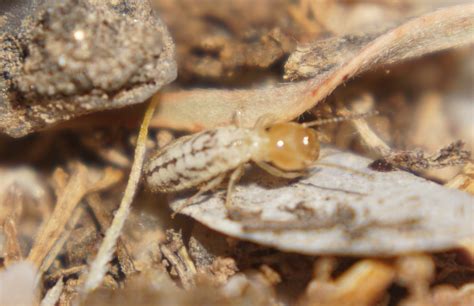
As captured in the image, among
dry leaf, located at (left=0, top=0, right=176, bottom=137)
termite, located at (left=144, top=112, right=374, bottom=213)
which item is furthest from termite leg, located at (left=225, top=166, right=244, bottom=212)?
dry leaf, located at (left=0, top=0, right=176, bottom=137)

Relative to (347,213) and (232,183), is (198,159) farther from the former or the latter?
(347,213)

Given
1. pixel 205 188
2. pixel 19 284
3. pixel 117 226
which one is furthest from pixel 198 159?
pixel 19 284

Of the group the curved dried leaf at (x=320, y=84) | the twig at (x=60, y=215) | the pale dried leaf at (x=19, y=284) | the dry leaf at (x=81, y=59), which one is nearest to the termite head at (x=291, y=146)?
the curved dried leaf at (x=320, y=84)

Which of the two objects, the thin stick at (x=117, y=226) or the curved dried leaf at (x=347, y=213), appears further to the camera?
the thin stick at (x=117, y=226)

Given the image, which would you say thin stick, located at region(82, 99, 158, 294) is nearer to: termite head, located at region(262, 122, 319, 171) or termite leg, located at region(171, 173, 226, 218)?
termite leg, located at region(171, 173, 226, 218)

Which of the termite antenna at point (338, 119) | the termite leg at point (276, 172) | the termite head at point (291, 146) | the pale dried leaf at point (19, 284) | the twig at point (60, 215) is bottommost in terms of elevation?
the pale dried leaf at point (19, 284)

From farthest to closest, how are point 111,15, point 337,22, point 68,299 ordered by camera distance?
point 337,22 → point 68,299 → point 111,15

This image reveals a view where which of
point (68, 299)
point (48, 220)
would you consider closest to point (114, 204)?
point (48, 220)

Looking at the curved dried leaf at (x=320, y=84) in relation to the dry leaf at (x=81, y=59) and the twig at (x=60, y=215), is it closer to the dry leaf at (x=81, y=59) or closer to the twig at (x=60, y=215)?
the dry leaf at (x=81, y=59)

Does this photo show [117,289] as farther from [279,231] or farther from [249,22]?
[249,22]
